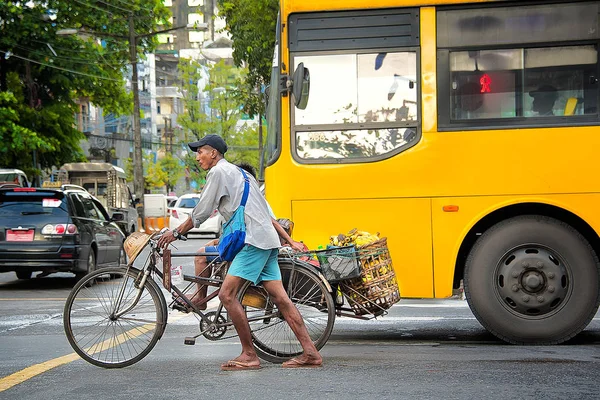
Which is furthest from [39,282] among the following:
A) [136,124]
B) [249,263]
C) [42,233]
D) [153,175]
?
[153,175]

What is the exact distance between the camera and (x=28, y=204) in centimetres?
1703

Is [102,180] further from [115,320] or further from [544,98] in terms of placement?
[115,320]

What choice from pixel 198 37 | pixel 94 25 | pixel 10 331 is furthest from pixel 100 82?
pixel 198 37

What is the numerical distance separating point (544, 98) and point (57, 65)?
30.1 metres

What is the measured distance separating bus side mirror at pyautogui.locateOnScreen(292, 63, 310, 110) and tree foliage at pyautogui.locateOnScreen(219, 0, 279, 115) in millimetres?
17756

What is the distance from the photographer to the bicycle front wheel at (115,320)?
7613 millimetres

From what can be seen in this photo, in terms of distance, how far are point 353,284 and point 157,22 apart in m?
33.5

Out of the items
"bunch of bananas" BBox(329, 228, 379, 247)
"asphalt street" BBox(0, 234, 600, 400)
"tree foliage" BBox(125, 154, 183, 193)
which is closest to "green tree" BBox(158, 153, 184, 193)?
"tree foliage" BBox(125, 154, 183, 193)

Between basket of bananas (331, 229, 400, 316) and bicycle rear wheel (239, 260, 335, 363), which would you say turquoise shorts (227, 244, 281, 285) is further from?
basket of bananas (331, 229, 400, 316)

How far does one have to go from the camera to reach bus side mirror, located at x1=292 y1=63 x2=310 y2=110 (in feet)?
29.0

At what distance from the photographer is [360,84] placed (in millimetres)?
9086

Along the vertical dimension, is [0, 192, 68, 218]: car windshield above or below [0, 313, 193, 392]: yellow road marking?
above

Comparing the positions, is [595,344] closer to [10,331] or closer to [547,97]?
[547,97]

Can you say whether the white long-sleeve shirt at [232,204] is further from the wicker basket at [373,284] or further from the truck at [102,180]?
the truck at [102,180]
